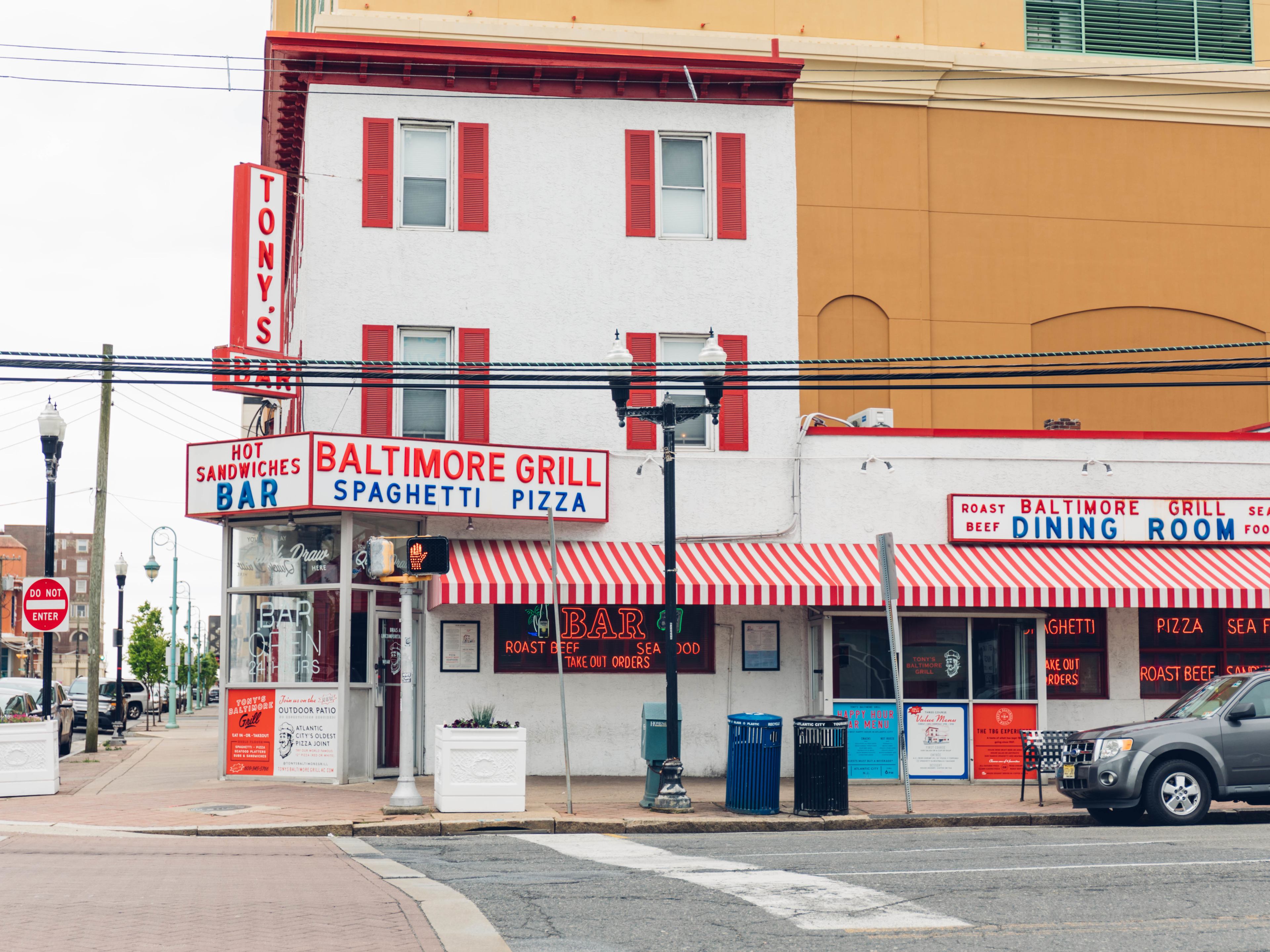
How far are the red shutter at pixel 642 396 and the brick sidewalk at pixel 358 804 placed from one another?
4.90 metres

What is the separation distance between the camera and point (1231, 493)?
21.9m

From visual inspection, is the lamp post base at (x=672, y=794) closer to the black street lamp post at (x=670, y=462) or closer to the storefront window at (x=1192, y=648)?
the black street lamp post at (x=670, y=462)

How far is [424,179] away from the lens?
70.9ft

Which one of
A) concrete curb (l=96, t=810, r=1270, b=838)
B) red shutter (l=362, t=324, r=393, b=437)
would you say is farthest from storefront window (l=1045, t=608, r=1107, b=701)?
red shutter (l=362, t=324, r=393, b=437)

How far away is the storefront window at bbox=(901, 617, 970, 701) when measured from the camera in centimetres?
2012

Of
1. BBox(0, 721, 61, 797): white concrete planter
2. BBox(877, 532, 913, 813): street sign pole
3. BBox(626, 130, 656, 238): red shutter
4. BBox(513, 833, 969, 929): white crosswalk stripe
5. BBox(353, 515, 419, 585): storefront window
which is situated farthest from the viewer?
BBox(626, 130, 656, 238): red shutter

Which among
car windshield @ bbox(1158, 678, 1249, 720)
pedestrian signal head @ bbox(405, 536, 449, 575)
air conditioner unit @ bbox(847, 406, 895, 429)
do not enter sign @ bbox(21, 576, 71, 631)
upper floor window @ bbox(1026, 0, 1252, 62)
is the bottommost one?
car windshield @ bbox(1158, 678, 1249, 720)

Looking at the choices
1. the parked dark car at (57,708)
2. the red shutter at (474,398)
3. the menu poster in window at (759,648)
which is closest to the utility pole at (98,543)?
the parked dark car at (57,708)

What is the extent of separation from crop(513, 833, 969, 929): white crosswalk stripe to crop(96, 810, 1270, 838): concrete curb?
168 cm

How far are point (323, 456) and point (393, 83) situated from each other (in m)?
6.26

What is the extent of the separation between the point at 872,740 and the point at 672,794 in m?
4.69

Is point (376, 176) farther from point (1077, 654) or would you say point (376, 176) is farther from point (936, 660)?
point (1077, 654)

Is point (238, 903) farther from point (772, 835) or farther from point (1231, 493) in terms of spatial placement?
point (1231, 493)

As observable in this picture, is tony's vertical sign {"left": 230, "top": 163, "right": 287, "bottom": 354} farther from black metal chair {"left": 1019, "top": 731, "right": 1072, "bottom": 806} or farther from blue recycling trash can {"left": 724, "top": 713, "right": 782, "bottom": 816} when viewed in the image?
black metal chair {"left": 1019, "top": 731, "right": 1072, "bottom": 806}
